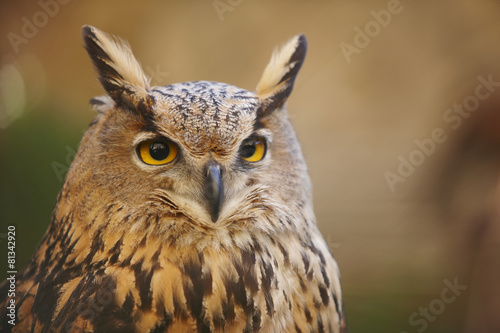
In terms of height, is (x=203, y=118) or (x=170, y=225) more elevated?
(x=203, y=118)

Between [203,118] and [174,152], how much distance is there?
112mm

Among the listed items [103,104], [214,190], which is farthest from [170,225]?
[103,104]

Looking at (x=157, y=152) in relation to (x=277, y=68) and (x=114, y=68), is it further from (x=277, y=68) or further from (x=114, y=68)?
(x=277, y=68)

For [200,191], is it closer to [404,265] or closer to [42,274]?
[42,274]

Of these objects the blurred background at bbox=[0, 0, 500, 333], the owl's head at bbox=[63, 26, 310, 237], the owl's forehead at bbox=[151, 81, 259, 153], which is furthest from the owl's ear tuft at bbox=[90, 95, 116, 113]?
the blurred background at bbox=[0, 0, 500, 333]

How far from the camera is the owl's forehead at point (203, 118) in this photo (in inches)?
38.4

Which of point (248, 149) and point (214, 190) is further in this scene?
point (248, 149)

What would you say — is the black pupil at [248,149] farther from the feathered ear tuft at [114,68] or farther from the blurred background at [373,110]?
the blurred background at [373,110]

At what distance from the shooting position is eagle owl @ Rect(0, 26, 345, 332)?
0.98 m

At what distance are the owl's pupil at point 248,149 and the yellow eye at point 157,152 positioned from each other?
166 mm

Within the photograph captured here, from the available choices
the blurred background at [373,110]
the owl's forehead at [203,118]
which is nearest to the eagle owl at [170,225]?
the owl's forehead at [203,118]

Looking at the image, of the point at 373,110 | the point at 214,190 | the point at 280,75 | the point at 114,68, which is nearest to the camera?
the point at 214,190

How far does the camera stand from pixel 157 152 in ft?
3.34

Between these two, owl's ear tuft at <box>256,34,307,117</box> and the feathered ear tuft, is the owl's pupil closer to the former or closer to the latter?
owl's ear tuft at <box>256,34,307,117</box>
